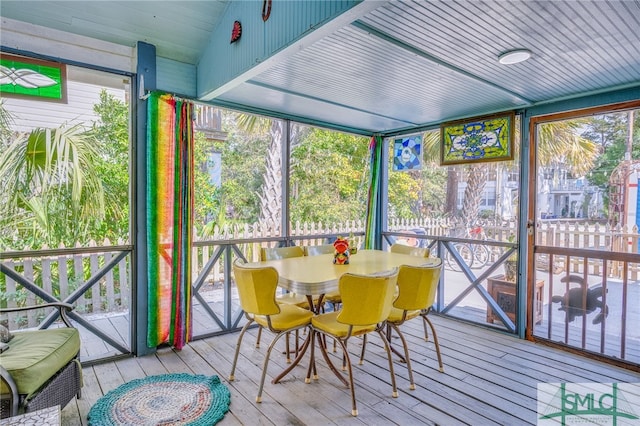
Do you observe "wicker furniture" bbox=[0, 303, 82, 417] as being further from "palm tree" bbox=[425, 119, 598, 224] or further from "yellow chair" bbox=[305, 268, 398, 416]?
"palm tree" bbox=[425, 119, 598, 224]

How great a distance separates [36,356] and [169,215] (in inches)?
56.5

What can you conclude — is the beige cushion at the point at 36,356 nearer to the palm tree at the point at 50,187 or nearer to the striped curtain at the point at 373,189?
the palm tree at the point at 50,187

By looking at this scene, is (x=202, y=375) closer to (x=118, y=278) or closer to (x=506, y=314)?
(x=118, y=278)

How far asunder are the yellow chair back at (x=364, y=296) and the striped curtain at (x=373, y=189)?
2732 mm

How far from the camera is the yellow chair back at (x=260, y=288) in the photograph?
2.30 m

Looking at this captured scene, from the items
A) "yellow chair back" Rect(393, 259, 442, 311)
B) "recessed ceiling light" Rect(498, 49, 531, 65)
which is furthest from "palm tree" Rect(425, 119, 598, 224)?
"yellow chair back" Rect(393, 259, 442, 311)

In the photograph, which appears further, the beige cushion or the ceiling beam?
the ceiling beam

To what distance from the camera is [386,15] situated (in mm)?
1912

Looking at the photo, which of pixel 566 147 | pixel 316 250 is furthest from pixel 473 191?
pixel 316 250

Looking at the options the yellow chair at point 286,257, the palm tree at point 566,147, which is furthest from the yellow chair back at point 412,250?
the palm tree at point 566,147

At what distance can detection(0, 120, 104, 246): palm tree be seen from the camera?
3092 millimetres

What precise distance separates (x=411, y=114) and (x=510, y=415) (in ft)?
9.93

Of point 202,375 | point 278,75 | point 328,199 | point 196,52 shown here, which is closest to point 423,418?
point 202,375

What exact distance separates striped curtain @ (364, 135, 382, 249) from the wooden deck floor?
66.9 inches
